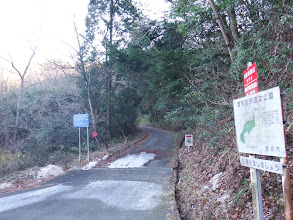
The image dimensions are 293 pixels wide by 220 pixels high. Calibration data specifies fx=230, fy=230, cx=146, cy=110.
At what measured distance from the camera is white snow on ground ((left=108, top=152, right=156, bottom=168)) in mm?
12631

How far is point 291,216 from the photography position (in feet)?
9.32

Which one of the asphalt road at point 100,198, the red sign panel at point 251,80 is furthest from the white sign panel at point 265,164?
the asphalt road at point 100,198

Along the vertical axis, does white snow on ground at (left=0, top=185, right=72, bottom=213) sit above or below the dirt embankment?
below

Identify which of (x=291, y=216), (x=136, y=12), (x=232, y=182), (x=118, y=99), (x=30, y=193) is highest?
(x=136, y=12)

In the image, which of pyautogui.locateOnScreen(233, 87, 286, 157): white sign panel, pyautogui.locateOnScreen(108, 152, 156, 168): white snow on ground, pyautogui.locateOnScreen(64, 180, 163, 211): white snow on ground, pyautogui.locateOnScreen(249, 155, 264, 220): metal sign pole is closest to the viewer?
pyautogui.locateOnScreen(233, 87, 286, 157): white sign panel

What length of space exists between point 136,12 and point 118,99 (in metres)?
8.10

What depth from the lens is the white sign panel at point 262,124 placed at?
282cm

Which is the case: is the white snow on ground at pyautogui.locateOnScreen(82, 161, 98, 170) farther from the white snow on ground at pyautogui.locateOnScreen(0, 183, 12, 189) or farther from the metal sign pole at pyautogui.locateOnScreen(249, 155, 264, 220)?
the metal sign pole at pyautogui.locateOnScreen(249, 155, 264, 220)

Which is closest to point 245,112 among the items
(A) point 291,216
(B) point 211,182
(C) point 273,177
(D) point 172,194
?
(A) point 291,216

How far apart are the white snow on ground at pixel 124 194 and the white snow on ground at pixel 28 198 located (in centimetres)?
91

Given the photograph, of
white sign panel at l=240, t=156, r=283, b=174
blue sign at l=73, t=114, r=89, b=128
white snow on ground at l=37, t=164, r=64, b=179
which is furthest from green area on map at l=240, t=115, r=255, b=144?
blue sign at l=73, t=114, r=89, b=128

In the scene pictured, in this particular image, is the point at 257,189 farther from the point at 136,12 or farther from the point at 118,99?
the point at 118,99

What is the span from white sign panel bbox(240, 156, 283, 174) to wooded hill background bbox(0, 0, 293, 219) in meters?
1.31

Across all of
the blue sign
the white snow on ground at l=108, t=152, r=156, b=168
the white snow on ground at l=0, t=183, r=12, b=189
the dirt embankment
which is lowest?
the white snow on ground at l=0, t=183, r=12, b=189
